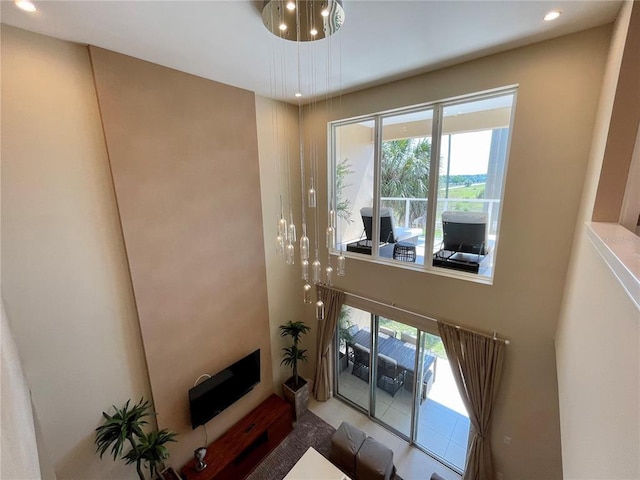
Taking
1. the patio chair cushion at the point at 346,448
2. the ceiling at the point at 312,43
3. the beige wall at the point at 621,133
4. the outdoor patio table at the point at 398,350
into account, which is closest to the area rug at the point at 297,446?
the patio chair cushion at the point at 346,448

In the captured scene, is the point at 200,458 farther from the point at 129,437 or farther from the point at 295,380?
the point at 295,380

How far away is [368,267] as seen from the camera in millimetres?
4027

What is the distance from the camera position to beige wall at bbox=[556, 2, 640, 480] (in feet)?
2.68

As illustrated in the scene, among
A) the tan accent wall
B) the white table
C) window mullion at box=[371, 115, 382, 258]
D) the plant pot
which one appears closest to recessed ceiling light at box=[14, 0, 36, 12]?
the tan accent wall

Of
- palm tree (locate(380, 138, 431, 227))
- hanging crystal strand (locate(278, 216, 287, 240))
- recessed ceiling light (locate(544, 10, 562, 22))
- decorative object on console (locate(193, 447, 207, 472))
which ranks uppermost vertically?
recessed ceiling light (locate(544, 10, 562, 22))

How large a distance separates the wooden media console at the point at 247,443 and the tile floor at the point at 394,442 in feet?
2.34

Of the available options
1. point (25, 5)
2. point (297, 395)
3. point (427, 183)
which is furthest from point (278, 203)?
point (297, 395)

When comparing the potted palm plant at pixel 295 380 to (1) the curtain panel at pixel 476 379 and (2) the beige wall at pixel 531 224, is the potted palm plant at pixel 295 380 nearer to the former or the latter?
(2) the beige wall at pixel 531 224

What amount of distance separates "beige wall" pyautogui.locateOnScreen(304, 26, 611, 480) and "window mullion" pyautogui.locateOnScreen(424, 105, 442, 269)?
24 centimetres

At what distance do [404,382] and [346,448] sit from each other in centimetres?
135

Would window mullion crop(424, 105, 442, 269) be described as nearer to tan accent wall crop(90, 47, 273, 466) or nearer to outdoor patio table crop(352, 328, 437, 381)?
outdoor patio table crop(352, 328, 437, 381)

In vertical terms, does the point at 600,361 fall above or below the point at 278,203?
below

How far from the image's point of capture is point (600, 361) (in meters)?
1.18

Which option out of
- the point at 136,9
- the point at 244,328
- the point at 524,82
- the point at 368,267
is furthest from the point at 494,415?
the point at 136,9
